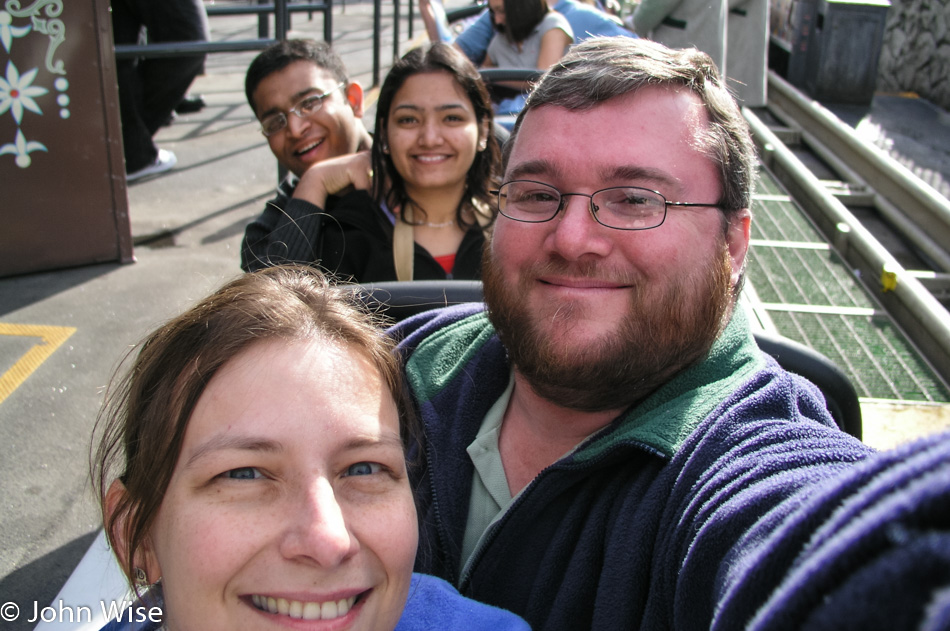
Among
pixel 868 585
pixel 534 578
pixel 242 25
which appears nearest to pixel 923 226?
pixel 534 578

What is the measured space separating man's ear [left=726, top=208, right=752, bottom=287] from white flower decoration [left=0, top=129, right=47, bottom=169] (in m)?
3.16

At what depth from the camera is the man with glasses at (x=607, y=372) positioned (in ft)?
3.79

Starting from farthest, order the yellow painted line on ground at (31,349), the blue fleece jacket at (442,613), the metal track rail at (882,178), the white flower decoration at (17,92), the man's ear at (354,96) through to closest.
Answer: the metal track rail at (882,178) → the white flower decoration at (17,92) → the man's ear at (354,96) → the yellow painted line on ground at (31,349) → the blue fleece jacket at (442,613)

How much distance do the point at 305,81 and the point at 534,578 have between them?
2196 millimetres

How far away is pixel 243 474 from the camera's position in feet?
3.51

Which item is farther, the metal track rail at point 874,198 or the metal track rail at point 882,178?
the metal track rail at point 882,178

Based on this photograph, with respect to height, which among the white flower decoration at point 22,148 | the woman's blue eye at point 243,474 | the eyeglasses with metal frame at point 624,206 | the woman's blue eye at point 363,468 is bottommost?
the woman's blue eye at point 363,468

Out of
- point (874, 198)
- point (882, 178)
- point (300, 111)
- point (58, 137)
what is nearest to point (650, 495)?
point (300, 111)

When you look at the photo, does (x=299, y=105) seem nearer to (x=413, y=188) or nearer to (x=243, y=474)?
(x=413, y=188)

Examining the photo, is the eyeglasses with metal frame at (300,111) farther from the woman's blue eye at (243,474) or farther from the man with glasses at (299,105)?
the woman's blue eye at (243,474)

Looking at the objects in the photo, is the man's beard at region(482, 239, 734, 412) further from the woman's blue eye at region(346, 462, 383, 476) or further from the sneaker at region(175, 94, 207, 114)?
the sneaker at region(175, 94, 207, 114)

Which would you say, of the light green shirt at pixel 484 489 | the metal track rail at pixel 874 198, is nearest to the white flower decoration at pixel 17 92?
the light green shirt at pixel 484 489

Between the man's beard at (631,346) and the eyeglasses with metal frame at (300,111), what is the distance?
1.78 meters

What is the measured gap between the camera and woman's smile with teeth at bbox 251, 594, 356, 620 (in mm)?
996
